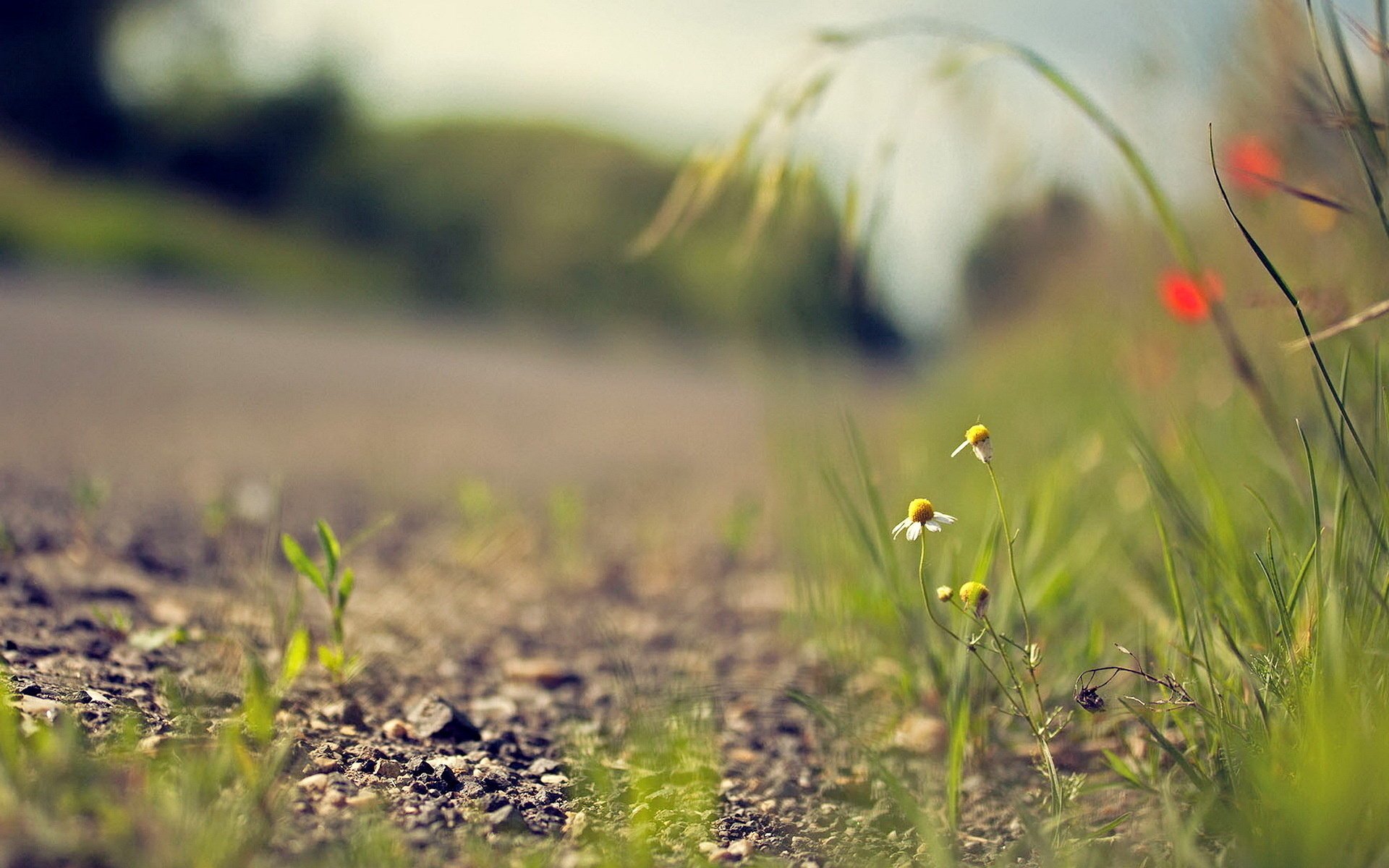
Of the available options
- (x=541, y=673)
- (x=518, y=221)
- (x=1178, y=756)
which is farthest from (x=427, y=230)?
(x=1178, y=756)

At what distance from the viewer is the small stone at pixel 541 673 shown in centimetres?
160

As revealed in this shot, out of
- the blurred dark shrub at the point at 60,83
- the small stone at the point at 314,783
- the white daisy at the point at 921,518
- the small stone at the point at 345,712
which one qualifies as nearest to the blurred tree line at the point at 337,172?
the blurred dark shrub at the point at 60,83

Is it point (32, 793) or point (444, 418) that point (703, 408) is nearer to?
point (444, 418)

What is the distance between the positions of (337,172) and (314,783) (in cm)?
1627

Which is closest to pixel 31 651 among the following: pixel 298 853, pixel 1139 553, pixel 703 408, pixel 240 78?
pixel 298 853

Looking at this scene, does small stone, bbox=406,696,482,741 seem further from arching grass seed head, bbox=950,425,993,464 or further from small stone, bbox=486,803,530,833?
arching grass seed head, bbox=950,425,993,464

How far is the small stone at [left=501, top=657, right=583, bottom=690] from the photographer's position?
1604 millimetres

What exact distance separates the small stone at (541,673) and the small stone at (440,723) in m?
0.29

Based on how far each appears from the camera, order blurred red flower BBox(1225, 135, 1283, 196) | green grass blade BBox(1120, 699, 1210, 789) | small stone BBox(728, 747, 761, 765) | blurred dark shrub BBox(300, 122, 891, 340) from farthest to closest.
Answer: blurred dark shrub BBox(300, 122, 891, 340) → blurred red flower BBox(1225, 135, 1283, 196) → small stone BBox(728, 747, 761, 765) → green grass blade BBox(1120, 699, 1210, 789)

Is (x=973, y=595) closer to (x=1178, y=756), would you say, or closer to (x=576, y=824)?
(x=1178, y=756)

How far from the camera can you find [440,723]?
1258 mm

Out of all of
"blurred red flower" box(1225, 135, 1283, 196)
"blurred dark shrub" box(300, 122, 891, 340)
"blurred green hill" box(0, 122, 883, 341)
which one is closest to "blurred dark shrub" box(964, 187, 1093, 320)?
"blurred red flower" box(1225, 135, 1283, 196)

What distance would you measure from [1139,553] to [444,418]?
4127 mm

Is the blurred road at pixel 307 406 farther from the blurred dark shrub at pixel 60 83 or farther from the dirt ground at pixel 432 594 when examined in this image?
the blurred dark shrub at pixel 60 83
